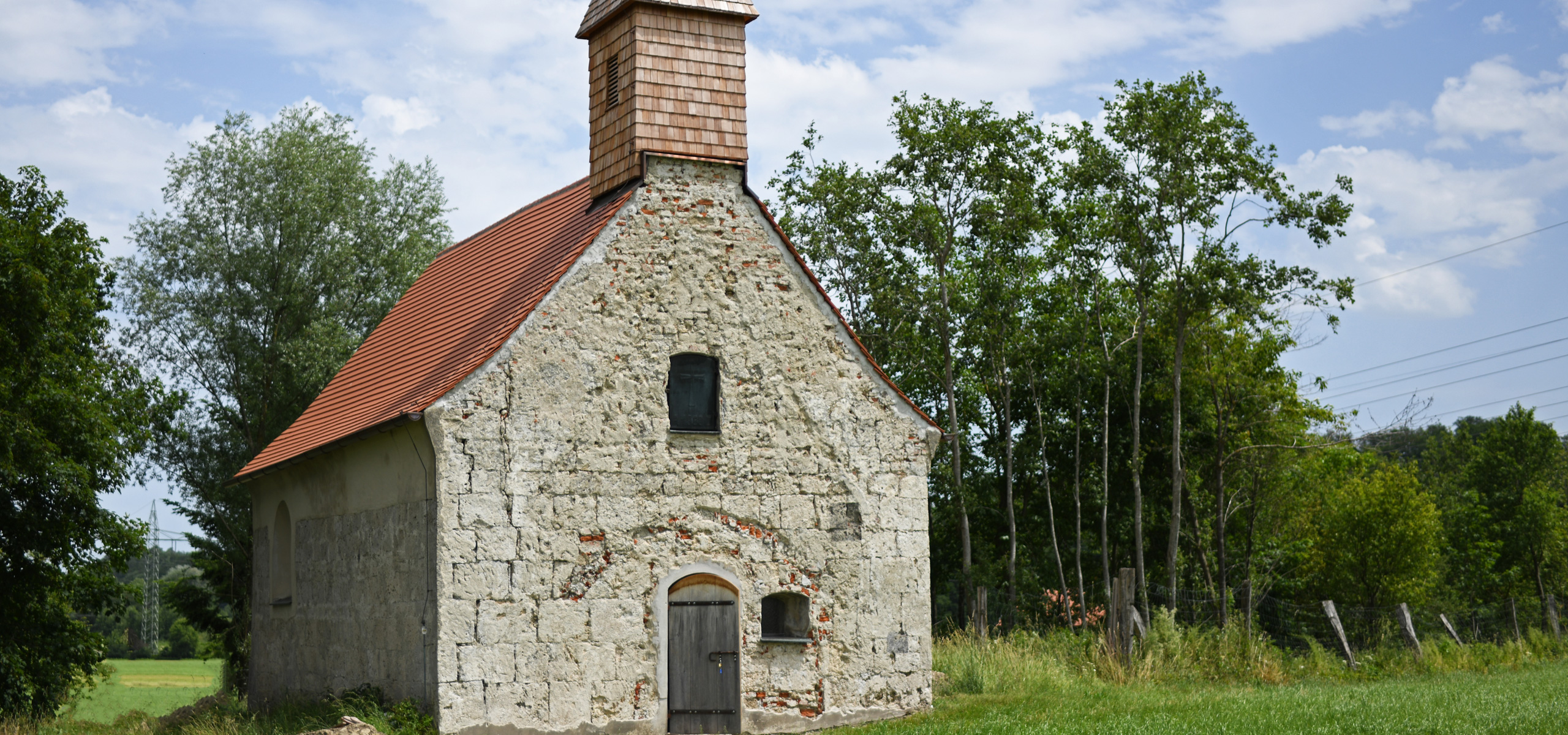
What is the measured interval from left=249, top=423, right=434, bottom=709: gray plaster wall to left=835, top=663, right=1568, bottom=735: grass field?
5.07 metres

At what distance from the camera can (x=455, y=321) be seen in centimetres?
1764

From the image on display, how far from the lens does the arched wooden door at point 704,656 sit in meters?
14.3

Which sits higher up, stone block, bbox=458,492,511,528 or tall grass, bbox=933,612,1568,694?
stone block, bbox=458,492,511,528

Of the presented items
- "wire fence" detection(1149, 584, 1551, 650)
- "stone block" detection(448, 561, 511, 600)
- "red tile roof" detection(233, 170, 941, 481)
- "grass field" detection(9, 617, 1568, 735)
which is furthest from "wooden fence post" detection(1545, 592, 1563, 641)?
"stone block" detection(448, 561, 511, 600)

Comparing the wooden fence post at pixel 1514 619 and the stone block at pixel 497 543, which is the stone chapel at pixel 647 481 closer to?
the stone block at pixel 497 543

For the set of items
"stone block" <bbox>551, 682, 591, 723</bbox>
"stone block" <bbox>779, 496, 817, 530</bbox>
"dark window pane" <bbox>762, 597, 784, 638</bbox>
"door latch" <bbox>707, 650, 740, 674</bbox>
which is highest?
"stone block" <bbox>779, 496, 817, 530</bbox>

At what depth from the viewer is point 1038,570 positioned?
117 ft

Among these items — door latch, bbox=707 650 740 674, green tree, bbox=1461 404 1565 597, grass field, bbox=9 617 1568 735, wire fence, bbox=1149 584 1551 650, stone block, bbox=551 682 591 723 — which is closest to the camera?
grass field, bbox=9 617 1568 735

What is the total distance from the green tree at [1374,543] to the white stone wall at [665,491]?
86.0ft

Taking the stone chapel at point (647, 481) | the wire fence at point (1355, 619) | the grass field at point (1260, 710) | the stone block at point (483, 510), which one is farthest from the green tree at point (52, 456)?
the wire fence at point (1355, 619)

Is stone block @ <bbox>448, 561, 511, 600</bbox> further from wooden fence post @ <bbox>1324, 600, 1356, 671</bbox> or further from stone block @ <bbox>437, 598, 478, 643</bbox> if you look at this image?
wooden fence post @ <bbox>1324, 600, 1356, 671</bbox>

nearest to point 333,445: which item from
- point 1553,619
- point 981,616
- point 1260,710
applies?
point 981,616

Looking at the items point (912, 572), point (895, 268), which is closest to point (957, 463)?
point (895, 268)

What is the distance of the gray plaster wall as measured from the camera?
551 inches
